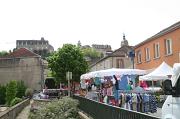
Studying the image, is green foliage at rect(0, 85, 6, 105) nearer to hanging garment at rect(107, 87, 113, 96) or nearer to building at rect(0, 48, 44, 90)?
building at rect(0, 48, 44, 90)

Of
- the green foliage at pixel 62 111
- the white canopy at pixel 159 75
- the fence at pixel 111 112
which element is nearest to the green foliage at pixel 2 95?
the green foliage at pixel 62 111

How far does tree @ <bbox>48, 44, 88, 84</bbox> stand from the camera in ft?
184

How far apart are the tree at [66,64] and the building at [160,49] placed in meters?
8.87

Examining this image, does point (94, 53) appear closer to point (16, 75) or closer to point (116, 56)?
point (16, 75)

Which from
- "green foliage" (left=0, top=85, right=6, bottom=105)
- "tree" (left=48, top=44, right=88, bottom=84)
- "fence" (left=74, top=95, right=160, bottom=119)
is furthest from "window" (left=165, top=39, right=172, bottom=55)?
"green foliage" (left=0, top=85, right=6, bottom=105)

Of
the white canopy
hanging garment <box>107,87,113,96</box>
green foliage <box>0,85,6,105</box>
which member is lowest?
green foliage <box>0,85,6,105</box>

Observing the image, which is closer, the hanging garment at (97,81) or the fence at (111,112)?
the fence at (111,112)

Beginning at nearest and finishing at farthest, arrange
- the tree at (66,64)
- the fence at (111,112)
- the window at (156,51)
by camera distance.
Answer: the fence at (111,112) < the window at (156,51) < the tree at (66,64)

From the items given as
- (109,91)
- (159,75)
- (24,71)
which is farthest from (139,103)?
(24,71)

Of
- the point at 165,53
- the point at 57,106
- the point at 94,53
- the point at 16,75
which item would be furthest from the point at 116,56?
the point at 94,53

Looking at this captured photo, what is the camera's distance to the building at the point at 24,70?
3629 inches

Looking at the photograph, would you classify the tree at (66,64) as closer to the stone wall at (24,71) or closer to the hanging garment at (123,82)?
the hanging garment at (123,82)

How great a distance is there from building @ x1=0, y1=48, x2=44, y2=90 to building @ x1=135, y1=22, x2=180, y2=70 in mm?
44489

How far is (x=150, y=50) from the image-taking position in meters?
44.7
